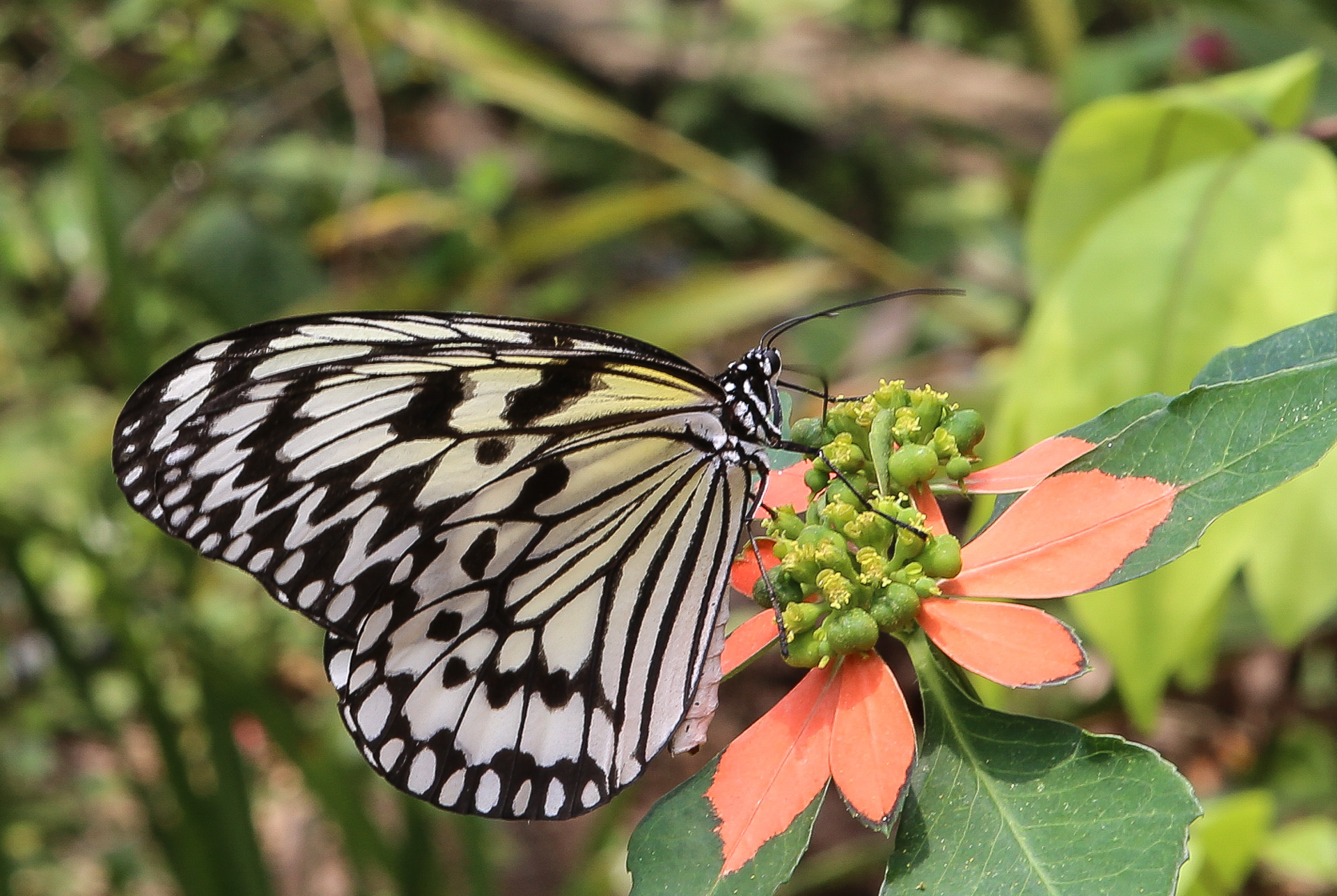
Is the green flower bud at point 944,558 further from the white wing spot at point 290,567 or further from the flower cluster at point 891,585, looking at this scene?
the white wing spot at point 290,567

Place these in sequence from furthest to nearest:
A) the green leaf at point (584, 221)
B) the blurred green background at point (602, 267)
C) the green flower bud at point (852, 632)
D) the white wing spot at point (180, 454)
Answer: the green leaf at point (584, 221), the blurred green background at point (602, 267), the white wing spot at point (180, 454), the green flower bud at point (852, 632)

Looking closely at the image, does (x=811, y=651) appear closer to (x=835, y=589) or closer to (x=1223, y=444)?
(x=835, y=589)

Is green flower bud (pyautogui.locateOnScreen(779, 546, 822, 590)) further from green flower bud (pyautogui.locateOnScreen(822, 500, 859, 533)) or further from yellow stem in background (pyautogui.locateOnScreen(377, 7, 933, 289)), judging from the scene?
yellow stem in background (pyautogui.locateOnScreen(377, 7, 933, 289))

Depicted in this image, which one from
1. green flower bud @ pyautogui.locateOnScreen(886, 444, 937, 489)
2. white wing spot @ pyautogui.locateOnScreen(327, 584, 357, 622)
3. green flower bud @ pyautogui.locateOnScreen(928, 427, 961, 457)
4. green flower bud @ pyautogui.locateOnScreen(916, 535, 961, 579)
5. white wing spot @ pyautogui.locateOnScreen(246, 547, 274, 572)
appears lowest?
green flower bud @ pyautogui.locateOnScreen(916, 535, 961, 579)

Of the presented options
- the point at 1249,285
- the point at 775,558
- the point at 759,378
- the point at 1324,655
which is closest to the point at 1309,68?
the point at 1249,285

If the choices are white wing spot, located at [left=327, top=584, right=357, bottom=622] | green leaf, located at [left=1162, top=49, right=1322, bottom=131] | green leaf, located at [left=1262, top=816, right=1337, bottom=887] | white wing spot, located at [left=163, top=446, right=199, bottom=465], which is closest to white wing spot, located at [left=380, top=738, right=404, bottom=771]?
white wing spot, located at [left=327, top=584, right=357, bottom=622]

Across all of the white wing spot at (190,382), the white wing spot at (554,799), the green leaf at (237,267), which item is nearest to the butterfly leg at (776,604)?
the white wing spot at (554,799)

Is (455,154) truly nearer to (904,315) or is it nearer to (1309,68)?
(904,315)
